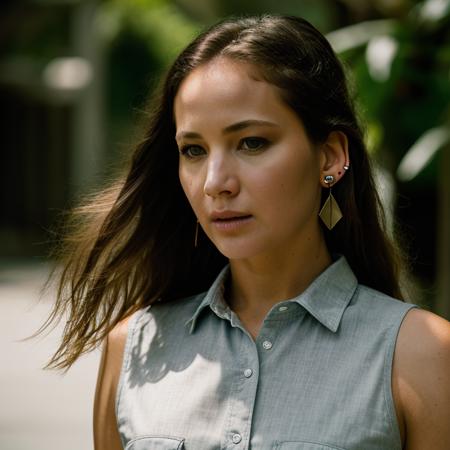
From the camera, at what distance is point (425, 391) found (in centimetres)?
201

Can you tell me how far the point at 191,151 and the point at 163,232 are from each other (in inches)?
13.6

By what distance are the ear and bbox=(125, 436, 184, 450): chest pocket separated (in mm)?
623

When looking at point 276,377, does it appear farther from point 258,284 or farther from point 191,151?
point 191,151

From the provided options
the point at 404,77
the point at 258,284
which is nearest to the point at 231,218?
the point at 258,284

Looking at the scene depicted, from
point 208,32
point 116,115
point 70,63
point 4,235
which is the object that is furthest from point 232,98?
point 116,115

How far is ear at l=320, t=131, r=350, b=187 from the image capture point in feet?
7.33

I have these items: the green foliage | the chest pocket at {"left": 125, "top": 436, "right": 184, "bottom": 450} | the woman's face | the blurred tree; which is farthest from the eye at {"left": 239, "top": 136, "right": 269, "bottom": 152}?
the green foliage

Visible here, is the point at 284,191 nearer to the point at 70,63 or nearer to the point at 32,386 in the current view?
the point at 32,386

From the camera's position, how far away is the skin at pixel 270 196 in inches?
79.6

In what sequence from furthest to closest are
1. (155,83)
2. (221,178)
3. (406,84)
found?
(406,84), (155,83), (221,178)

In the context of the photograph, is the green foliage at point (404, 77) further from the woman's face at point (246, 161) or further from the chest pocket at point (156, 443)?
the chest pocket at point (156, 443)

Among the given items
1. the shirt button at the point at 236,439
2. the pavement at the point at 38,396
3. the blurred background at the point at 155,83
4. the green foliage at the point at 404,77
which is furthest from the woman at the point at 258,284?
the pavement at the point at 38,396

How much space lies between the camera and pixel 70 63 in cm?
1827

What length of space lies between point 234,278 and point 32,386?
4.73 meters
